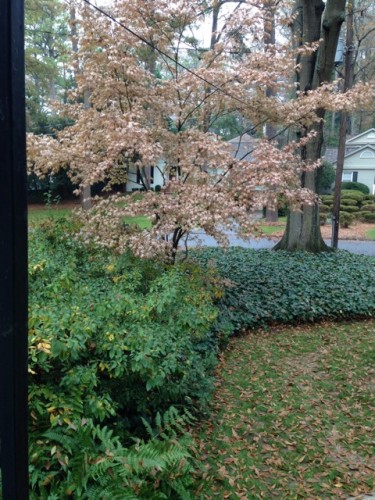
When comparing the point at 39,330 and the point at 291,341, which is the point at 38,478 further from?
the point at 291,341

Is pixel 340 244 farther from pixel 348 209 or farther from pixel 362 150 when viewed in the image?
pixel 362 150

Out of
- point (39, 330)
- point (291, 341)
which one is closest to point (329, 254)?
point (291, 341)

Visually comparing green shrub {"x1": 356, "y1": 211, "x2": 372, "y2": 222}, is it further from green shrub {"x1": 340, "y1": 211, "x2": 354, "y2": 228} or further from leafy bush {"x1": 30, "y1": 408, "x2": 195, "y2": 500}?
leafy bush {"x1": 30, "y1": 408, "x2": 195, "y2": 500}

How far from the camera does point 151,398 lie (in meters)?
3.13

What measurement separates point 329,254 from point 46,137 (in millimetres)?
7563

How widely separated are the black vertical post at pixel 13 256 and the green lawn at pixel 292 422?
191 centimetres

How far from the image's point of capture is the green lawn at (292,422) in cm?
297

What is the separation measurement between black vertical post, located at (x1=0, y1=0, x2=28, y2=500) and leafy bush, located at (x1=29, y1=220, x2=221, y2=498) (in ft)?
2.96

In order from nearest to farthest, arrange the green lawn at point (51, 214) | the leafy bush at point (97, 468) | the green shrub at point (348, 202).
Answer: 1. the leafy bush at point (97, 468)
2. the green lawn at point (51, 214)
3. the green shrub at point (348, 202)

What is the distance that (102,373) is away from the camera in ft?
9.02

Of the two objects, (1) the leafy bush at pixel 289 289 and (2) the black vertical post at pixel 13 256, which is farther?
(1) the leafy bush at pixel 289 289

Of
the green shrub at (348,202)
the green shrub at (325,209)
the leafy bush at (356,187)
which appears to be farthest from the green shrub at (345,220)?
the leafy bush at (356,187)

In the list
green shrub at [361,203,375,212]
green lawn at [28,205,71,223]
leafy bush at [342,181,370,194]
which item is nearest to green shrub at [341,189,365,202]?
green shrub at [361,203,375,212]

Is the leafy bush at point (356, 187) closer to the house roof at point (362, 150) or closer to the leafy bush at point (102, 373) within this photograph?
the house roof at point (362, 150)
